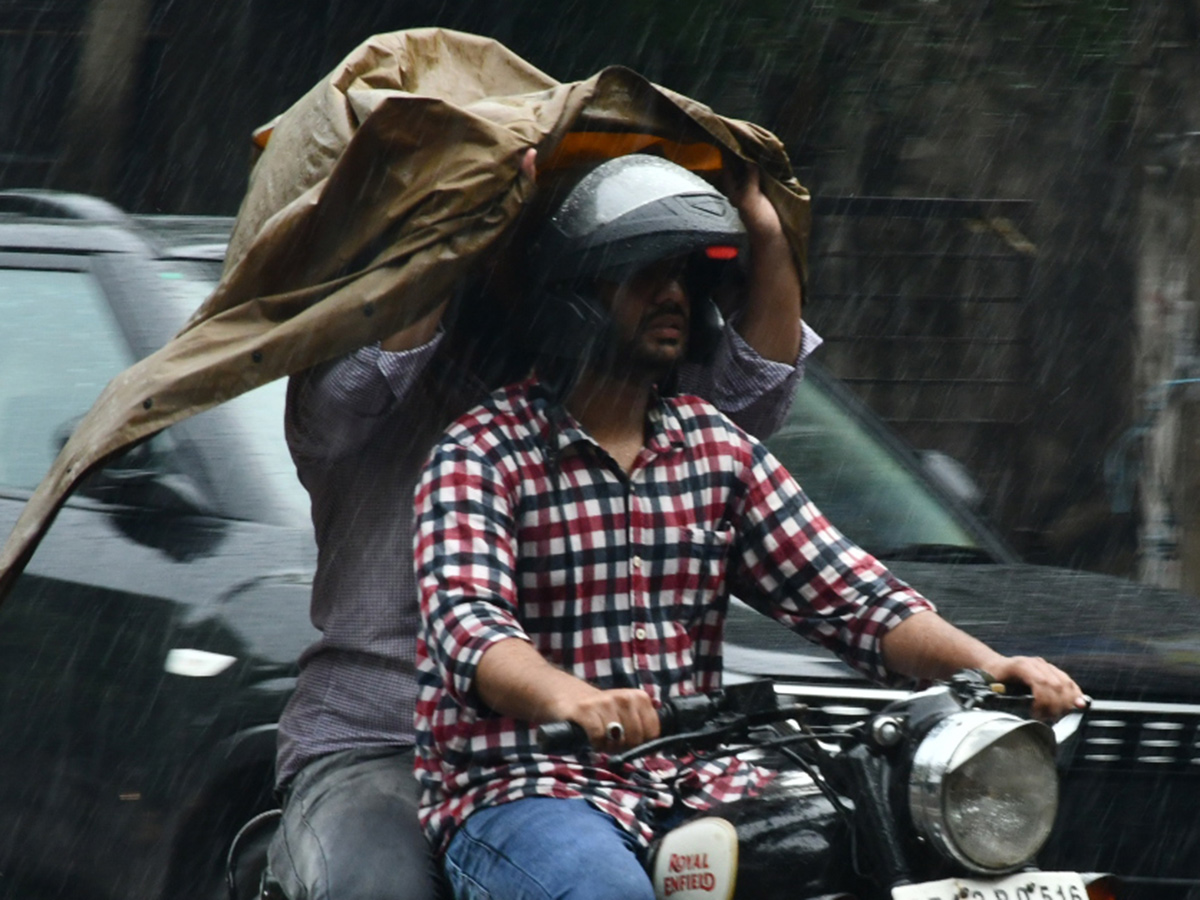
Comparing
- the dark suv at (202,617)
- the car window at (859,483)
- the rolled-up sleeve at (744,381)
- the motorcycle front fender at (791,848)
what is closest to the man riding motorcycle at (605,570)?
the motorcycle front fender at (791,848)

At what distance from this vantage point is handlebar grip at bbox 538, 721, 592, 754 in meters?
2.51

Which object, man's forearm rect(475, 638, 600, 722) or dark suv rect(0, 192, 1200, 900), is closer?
man's forearm rect(475, 638, 600, 722)

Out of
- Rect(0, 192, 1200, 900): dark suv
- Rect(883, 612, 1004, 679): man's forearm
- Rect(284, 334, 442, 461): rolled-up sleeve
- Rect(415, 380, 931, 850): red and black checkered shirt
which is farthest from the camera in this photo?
Rect(0, 192, 1200, 900): dark suv

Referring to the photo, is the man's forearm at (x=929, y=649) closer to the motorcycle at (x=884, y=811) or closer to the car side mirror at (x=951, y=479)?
the motorcycle at (x=884, y=811)

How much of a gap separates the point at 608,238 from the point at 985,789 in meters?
1.10

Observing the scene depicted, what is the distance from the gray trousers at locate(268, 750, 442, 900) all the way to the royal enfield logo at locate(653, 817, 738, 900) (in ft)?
1.65

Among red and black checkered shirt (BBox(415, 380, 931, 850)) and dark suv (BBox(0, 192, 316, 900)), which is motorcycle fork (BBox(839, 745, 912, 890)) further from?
dark suv (BBox(0, 192, 316, 900))

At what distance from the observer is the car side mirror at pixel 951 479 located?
5484 millimetres

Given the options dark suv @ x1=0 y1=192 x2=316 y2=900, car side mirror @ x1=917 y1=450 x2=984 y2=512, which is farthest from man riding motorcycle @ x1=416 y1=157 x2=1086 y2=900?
car side mirror @ x1=917 y1=450 x2=984 y2=512

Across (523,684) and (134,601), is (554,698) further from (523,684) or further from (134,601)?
(134,601)

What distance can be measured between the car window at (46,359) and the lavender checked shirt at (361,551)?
1.73m

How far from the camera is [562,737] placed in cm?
251

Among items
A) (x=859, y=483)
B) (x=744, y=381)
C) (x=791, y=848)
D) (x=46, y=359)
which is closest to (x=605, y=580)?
(x=791, y=848)

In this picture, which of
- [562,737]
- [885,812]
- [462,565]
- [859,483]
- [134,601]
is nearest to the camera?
[562,737]
